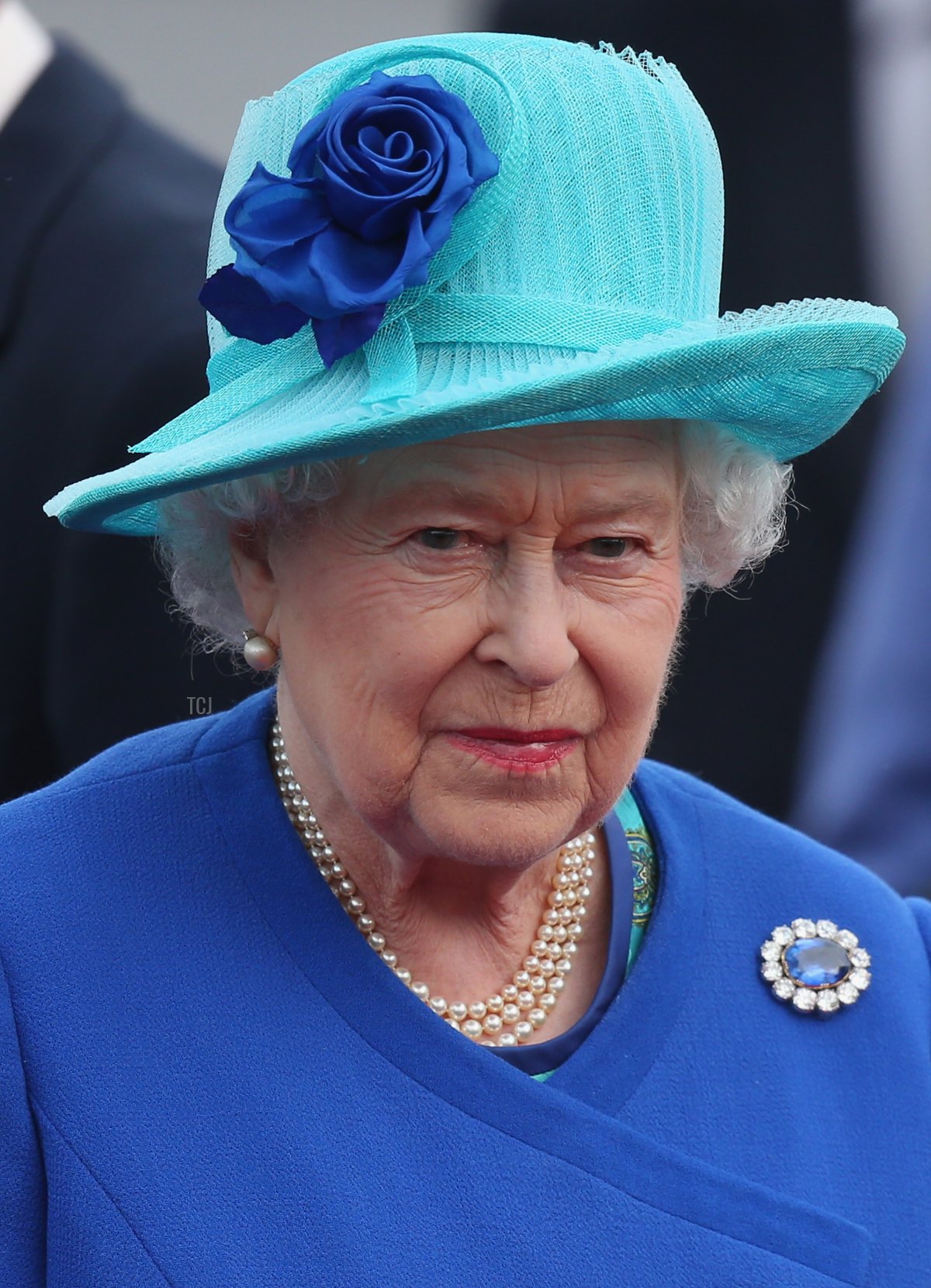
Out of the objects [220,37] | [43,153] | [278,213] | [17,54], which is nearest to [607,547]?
[278,213]

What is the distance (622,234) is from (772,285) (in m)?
2.25

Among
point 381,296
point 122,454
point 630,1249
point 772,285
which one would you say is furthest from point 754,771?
point 381,296

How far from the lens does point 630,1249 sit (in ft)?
6.81

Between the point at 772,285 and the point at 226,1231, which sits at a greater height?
the point at 772,285

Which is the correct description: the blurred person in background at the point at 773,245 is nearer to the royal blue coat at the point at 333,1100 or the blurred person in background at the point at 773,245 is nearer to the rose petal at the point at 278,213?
the royal blue coat at the point at 333,1100

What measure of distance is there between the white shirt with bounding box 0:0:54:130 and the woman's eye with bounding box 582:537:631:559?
176cm

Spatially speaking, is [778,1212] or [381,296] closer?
[381,296]

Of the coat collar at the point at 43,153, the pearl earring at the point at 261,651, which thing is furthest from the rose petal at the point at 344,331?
the coat collar at the point at 43,153

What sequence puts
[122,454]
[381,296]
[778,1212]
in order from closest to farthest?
[381,296] < [778,1212] < [122,454]

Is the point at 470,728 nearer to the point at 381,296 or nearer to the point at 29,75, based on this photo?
the point at 381,296

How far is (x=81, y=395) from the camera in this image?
3.12 m

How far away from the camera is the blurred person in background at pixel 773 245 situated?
416 cm

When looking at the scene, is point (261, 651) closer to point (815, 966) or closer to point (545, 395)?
point (545, 395)

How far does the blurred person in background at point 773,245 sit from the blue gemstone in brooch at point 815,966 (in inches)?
64.7
